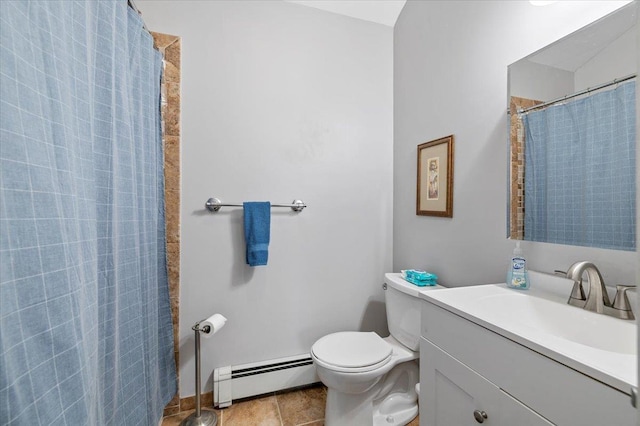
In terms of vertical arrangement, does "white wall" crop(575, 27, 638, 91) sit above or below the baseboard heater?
above

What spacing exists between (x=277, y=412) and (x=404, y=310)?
0.93m

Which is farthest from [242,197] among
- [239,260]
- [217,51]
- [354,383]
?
[354,383]

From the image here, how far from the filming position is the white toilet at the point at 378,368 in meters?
1.27

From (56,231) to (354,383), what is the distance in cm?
125

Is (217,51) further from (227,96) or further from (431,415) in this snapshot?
Result: (431,415)

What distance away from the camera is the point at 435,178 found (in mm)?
1587

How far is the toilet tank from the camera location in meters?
1.41

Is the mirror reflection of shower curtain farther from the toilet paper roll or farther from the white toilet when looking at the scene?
the toilet paper roll

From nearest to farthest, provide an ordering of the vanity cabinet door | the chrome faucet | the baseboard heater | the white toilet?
the vanity cabinet door
the chrome faucet
the white toilet
the baseboard heater

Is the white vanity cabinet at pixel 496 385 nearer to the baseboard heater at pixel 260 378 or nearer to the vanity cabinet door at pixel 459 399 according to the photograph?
the vanity cabinet door at pixel 459 399

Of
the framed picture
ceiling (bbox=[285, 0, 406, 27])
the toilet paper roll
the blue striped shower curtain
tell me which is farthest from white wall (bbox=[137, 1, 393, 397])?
the blue striped shower curtain

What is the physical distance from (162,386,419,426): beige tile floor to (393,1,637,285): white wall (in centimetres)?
99

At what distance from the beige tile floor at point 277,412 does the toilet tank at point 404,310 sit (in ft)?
1.43

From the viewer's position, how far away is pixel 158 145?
4.54 ft
